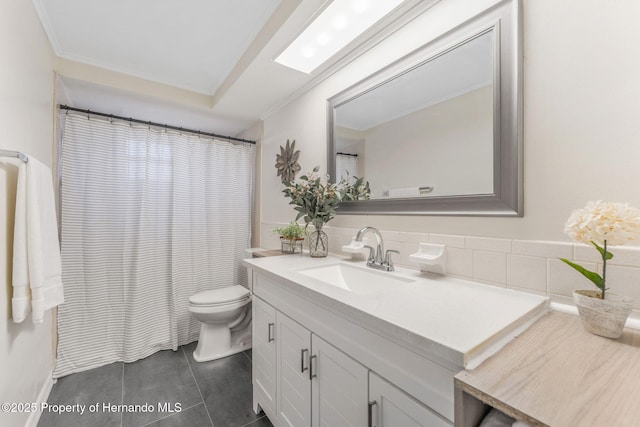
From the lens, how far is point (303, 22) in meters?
1.34

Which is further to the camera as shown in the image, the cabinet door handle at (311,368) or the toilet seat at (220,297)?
the toilet seat at (220,297)

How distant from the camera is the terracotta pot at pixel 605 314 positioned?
2.00 feet

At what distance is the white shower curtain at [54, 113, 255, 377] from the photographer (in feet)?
6.43

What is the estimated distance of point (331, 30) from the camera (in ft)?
4.56

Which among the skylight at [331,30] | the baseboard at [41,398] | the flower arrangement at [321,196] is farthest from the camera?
the flower arrangement at [321,196]

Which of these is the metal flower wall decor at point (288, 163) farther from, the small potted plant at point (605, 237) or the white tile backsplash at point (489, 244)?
the small potted plant at point (605, 237)

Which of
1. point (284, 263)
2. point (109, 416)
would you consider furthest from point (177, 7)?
point (109, 416)

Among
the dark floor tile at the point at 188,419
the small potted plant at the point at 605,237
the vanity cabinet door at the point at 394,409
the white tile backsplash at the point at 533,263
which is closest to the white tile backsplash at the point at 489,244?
the white tile backsplash at the point at 533,263

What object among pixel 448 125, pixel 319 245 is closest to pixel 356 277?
pixel 319 245

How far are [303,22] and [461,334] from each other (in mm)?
1537

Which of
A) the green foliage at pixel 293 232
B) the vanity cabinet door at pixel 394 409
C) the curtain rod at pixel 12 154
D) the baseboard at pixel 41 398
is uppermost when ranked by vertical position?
the curtain rod at pixel 12 154

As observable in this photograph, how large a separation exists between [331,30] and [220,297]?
6.76 feet

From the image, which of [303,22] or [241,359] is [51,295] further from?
[303,22]

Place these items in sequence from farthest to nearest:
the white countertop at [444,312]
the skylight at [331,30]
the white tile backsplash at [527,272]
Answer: the skylight at [331,30], the white tile backsplash at [527,272], the white countertop at [444,312]
